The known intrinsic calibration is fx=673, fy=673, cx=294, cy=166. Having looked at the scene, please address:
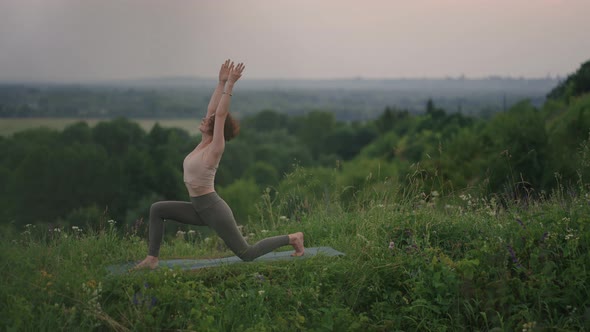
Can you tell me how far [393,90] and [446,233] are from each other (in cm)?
15871

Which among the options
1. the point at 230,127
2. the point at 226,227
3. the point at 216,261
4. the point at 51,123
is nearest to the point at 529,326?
the point at 226,227

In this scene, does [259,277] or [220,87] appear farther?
[220,87]

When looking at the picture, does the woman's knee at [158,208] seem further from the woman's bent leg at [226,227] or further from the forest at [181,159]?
the forest at [181,159]

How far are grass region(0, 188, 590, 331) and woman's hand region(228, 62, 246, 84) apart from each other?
176 centimetres

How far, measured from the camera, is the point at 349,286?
6055 mm

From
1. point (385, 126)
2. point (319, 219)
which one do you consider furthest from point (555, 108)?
point (385, 126)

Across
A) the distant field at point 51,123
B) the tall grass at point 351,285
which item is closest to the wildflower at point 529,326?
the tall grass at point 351,285

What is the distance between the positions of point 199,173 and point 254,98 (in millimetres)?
126390

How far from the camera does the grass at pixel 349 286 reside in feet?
17.6

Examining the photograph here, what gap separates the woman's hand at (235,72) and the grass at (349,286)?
176cm

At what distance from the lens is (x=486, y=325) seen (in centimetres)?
552

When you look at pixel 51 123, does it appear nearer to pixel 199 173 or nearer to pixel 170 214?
pixel 170 214

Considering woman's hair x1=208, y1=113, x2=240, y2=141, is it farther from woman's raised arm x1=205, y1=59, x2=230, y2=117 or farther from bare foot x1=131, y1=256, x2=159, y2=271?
bare foot x1=131, y1=256, x2=159, y2=271

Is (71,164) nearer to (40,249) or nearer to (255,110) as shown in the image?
(40,249)
